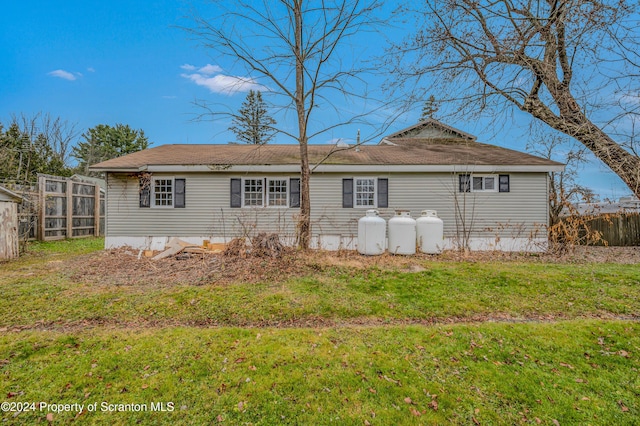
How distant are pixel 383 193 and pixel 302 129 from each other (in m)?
3.88

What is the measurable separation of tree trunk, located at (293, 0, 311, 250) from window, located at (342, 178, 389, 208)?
2667 millimetres

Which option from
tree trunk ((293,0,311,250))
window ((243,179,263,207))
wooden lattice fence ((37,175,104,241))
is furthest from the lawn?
wooden lattice fence ((37,175,104,241))

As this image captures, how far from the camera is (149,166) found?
9.38 m

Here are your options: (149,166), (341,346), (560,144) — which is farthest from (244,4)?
(341,346)

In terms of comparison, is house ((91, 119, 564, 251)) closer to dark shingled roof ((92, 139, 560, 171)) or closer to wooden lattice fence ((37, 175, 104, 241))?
dark shingled roof ((92, 139, 560, 171))

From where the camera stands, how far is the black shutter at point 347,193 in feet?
32.7

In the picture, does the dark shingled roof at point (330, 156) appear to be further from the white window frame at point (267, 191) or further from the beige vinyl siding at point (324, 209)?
the white window frame at point (267, 191)

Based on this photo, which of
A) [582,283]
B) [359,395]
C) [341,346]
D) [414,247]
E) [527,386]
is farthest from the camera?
[414,247]

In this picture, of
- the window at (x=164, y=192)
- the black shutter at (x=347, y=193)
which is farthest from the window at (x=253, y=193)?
the black shutter at (x=347, y=193)

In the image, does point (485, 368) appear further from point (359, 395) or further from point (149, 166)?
point (149, 166)

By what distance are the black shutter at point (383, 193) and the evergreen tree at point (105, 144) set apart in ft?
99.6

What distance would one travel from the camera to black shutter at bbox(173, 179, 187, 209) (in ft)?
32.3

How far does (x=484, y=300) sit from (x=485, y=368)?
210 cm

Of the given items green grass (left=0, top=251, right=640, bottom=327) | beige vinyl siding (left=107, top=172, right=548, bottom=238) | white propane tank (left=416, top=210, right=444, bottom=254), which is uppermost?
beige vinyl siding (left=107, top=172, right=548, bottom=238)
